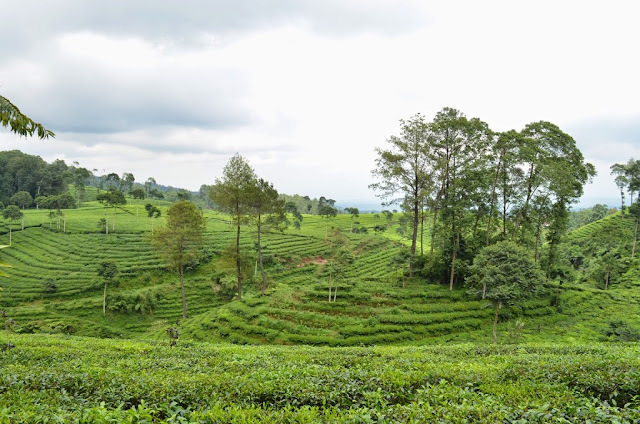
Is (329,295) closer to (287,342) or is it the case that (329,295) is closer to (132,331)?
(287,342)

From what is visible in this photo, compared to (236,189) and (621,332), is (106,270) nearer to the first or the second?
(236,189)

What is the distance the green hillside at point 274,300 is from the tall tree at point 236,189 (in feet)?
28.8

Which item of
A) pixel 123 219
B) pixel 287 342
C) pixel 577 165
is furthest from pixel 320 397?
pixel 123 219

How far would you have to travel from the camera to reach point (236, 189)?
30.0 meters

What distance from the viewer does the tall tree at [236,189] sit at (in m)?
30.1

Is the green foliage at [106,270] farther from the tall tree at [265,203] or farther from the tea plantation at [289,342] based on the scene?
the tall tree at [265,203]

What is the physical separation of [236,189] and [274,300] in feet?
36.2

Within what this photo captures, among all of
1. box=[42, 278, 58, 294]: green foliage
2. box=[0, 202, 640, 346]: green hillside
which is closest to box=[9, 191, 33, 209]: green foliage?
box=[0, 202, 640, 346]: green hillside

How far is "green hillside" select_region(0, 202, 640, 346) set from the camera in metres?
23.7

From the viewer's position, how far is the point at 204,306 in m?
40.3

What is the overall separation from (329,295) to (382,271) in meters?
21.7

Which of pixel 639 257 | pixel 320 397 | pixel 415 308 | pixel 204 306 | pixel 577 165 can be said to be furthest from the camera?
pixel 639 257

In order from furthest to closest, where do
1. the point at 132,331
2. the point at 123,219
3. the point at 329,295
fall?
1. the point at 123,219
2. the point at 132,331
3. the point at 329,295

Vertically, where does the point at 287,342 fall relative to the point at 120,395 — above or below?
below
